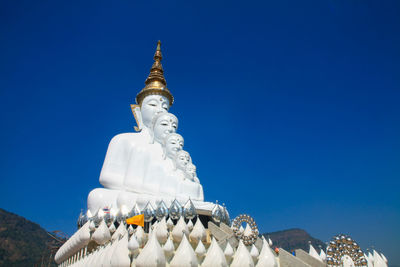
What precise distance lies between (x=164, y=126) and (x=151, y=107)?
1.82 m

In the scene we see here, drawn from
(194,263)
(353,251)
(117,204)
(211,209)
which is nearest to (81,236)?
(117,204)

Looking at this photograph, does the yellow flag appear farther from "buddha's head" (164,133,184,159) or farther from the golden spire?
the golden spire

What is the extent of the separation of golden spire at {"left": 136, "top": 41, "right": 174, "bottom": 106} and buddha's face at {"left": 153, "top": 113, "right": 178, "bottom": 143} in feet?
6.00

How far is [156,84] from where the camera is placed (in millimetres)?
16828

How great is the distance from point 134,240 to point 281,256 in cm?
373

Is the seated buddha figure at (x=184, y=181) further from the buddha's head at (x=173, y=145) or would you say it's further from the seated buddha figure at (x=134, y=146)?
the seated buddha figure at (x=134, y=146)

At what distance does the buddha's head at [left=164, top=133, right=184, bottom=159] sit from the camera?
14.2 meters

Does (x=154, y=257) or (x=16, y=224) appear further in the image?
(x=16, y=224)

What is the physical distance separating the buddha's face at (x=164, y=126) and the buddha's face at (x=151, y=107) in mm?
832

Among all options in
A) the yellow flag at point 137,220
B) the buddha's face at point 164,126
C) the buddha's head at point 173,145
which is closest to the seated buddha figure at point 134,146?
the buddha's face at point 164,126

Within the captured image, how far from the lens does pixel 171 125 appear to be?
1502 centimetres

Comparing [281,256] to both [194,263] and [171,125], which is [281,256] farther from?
[171,125]

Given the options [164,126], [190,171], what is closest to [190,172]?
[190,171]

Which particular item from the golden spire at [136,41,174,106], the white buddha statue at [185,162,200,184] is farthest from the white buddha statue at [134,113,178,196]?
the golden spire at [136,41,174,106]
